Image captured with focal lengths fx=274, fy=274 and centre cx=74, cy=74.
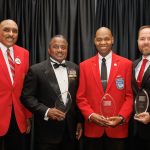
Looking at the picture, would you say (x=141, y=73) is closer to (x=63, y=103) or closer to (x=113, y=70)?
(x=113, y=70)

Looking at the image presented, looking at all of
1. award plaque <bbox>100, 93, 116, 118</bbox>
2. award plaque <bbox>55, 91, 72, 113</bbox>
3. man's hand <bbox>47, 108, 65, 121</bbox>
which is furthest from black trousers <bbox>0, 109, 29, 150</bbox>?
award plaque <bbox>100, 93, 116, 118</bbox>

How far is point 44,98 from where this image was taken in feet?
9.11

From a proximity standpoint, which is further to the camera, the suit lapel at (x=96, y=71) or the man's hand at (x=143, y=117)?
the suit lapel at (x=96, y=71)

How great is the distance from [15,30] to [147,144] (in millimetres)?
1789

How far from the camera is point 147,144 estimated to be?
2.73 metres

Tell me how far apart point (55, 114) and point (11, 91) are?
51 centimetres

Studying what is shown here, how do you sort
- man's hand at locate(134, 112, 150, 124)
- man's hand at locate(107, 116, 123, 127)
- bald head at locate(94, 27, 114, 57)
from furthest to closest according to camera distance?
bald head at locate(94, 27, 114, 57), man's hand at locate(107, 116, 123, 127), man's hand at locate(134, 112, 150, 124)

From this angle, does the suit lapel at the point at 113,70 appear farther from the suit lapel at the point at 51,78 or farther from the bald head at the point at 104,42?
the suit lapel at the point at 51,78

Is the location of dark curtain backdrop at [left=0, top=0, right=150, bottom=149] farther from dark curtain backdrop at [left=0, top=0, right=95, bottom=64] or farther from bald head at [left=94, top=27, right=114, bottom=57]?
bald head at [left=94, top=27, right=114, bottom=57]

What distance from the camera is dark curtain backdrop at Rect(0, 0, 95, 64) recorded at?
3.75 metres

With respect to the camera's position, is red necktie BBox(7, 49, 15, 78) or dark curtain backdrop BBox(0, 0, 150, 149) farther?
dark curtain backdrop BBox(0, 0, 150, 149)

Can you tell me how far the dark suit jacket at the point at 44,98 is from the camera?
8.91 ft

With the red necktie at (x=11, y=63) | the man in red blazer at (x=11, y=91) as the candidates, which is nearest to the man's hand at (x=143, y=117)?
the man in red blazer at (x=11, y=91)

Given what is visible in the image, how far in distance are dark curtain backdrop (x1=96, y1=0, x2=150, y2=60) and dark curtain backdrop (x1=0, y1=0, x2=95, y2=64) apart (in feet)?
0.50
